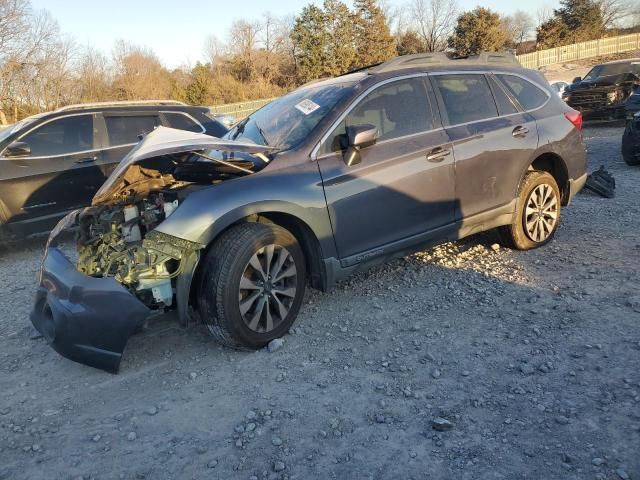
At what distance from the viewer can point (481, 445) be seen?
2.51 metres

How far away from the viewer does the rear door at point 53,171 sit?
20.4 feet

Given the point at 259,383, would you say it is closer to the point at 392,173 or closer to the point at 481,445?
the point at 481,445

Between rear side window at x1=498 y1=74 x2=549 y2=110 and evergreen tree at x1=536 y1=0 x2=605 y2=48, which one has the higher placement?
evergreen tree at x1=536 y1=0 x2=605 y2=48

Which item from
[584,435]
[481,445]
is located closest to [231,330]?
[481,445]

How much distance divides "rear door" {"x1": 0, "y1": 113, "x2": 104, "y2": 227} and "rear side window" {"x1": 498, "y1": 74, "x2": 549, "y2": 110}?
500 centimetres

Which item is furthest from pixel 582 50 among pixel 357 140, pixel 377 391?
pixel 377 391

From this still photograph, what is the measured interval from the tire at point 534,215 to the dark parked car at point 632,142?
4.18 m

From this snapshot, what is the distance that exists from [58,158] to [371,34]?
4527 centimetres

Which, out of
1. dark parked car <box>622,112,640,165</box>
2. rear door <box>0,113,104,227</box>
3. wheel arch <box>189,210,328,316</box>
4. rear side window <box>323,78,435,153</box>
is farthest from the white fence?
wheel arch <box>189,210,328,316</box>

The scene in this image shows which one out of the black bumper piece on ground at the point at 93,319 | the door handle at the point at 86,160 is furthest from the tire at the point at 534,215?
the door handle at the point at 86,160

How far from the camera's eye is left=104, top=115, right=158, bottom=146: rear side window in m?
6.91

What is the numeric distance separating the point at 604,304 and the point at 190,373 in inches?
120

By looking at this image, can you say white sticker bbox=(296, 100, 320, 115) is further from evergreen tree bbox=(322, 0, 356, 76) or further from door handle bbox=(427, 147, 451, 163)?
evergreen tree bbox=(322, 0, 356, 76)

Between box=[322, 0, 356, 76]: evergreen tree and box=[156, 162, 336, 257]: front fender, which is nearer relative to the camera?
box=[156, 162, 336, 257]: front fender
